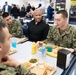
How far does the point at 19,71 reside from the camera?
4.19 feet

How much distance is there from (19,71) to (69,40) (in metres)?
1.27

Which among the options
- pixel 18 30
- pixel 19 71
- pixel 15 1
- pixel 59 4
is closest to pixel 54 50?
pixel 19 71

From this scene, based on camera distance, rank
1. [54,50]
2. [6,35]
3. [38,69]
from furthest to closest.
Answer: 1. [54,50]
2. [38,69]
3. [6,35]

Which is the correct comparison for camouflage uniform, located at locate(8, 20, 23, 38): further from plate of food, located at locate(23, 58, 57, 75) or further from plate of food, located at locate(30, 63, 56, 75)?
plate of food, located at locate(30, 63, 56, 75)

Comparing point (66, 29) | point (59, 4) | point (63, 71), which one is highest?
point (59, 4)

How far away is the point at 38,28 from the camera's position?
3.01 meters

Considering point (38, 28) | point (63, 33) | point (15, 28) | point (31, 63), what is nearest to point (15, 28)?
point (15, 28)

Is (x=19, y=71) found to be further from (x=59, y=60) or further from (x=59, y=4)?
(x=59, y=4)

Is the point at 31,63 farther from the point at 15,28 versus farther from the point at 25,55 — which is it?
the point at 15,28

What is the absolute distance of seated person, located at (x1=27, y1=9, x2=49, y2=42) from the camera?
296 centimetres

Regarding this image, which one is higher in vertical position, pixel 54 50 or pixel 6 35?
pixel 6 35

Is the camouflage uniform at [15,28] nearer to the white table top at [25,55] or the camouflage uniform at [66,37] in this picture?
the white table top at [25,55]

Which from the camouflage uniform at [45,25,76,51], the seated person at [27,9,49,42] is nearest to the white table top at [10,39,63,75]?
the camouflage uniform at [45,25,76,51]

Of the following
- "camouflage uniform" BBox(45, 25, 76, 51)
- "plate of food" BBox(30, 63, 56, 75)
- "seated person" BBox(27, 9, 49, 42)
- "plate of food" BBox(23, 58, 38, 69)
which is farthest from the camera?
"seated person" BBox(27, 9, 49, 42)
